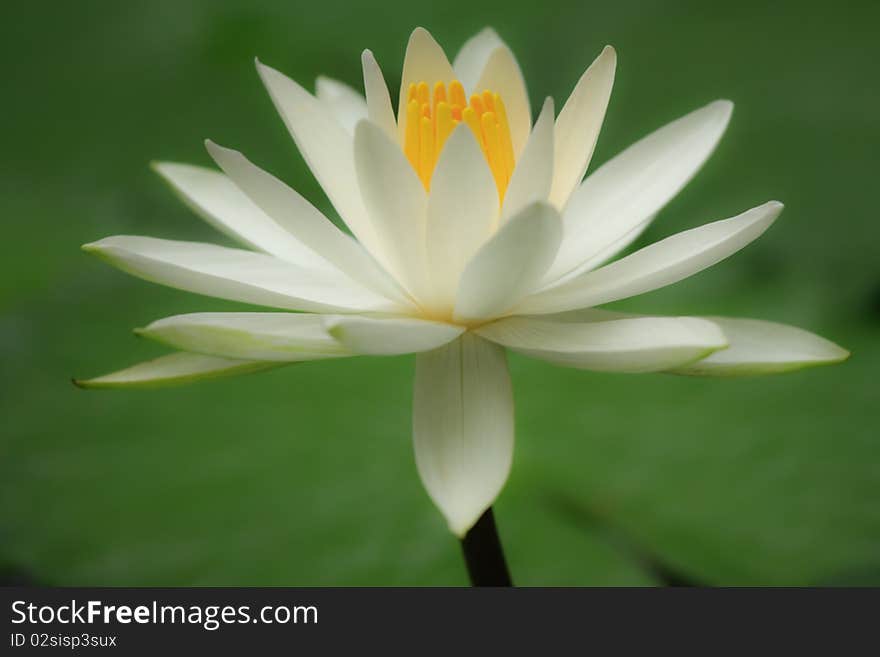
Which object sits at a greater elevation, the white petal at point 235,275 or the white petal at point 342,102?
the white petal at point 342,102

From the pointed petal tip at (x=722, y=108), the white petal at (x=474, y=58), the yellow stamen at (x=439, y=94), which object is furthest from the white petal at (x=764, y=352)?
the white petal at (x=474, y=58)

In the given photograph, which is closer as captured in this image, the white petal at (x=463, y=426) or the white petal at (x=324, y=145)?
the white petal at (x=463, y=426)

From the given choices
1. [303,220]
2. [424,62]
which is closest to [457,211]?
[303,220]

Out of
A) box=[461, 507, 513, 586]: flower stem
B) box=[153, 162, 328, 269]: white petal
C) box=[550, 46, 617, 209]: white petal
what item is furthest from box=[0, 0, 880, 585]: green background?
box=[550, 46, 617, 209]: white petal

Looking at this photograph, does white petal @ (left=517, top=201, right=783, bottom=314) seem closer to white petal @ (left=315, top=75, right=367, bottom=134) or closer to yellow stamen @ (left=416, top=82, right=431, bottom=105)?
yellow stamen @ (left=416, top=82, right=431, bottom=105)

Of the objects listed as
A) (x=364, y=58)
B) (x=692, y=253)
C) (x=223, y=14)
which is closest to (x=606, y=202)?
(x=692, y=253)

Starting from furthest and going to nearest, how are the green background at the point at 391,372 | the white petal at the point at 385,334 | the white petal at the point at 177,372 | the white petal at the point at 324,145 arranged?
the green background at the point at 391,372
the white petal at the point at 324,145
the white petal at the point at 177,372
the white petal at the point at 385,334

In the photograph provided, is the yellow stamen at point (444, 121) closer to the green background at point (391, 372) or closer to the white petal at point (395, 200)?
the white petal at point (395, 200)
